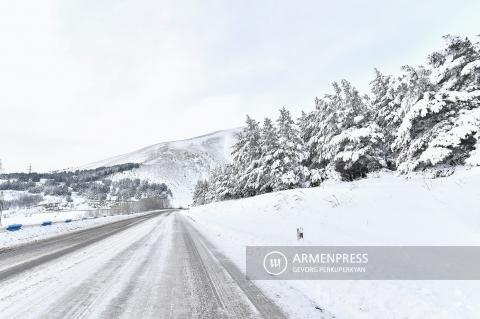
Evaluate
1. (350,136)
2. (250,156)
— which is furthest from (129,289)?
(250,156)

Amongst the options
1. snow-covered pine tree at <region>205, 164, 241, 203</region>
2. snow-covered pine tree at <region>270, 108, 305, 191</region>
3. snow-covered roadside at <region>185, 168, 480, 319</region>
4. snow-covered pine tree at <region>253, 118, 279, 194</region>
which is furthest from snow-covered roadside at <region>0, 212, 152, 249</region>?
snow-covered pine tree at <region>205, 164, 241, 203</region>

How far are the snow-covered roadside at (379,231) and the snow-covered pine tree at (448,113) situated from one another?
2.82 meters

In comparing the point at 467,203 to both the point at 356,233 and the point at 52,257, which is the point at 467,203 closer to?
the point at 356,233

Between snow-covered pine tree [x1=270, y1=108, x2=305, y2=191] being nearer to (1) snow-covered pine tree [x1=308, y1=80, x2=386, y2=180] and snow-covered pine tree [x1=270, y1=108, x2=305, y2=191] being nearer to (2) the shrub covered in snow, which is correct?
(2) the shrub covered in snow

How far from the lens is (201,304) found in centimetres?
539

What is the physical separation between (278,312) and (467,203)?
25.1 feet

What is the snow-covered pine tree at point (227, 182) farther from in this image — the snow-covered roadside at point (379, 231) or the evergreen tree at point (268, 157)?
the snow-covered roadside at point (379, 231)

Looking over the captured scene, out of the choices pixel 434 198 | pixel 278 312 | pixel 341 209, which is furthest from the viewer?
pixel 341 209

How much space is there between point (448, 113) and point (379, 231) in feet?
29.8

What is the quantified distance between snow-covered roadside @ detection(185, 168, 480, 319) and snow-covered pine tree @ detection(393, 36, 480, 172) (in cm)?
282

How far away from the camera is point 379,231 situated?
34.3ft

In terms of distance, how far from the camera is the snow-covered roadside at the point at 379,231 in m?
5.02

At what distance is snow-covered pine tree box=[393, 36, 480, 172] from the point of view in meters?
15.0

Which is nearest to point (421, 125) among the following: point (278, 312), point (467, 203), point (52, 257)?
point (467, 203)
